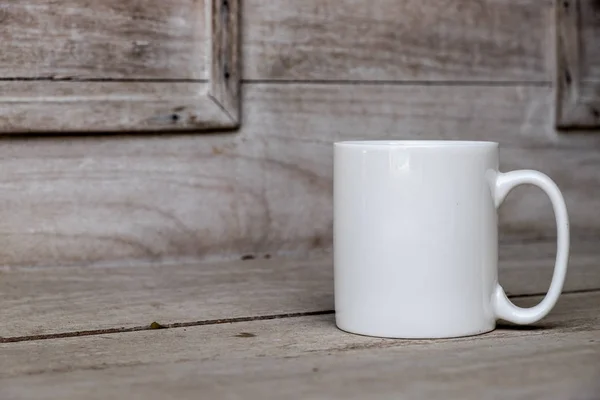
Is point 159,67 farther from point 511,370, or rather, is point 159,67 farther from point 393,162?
point 511,370

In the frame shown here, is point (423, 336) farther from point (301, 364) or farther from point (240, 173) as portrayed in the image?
point (240, 173)

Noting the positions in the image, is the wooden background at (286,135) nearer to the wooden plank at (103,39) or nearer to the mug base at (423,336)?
the wooden plank at (103,39)

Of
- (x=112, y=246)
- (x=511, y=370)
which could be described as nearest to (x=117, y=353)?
(x=511, y=370)

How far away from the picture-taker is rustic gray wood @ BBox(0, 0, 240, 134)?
0.92 metres

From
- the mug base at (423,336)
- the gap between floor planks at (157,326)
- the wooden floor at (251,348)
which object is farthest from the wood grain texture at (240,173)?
the mug base at (423,336)

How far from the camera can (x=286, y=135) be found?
102 centimetres

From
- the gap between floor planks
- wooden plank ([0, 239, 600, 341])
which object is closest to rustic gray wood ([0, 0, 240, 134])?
wooden plank ([0, 239, 600, 341])

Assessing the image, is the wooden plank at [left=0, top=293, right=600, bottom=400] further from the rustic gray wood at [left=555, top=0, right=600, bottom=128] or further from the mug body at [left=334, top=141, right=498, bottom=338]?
the rustic gray wood at [left=555, top=0, right=600, bottom=128]

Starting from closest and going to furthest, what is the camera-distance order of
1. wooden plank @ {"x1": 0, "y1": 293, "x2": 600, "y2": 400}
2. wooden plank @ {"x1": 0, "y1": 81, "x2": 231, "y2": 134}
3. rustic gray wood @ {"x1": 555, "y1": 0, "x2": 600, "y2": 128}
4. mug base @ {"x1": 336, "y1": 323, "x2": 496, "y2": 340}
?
1. wooden plank @ {"x1": 0, "y1": 293, "x2": 600, "y2": 400}
2. mug base @ {"x1": 336, "y1": 323, "x2": 496, "y2": 340}
3. wooden plank @ {"x1": 0, "y1": 81, "x2": 231, "y2": 134}
4. rustic gray wood @ {"x1": 555, "y1": 0, "x2": 600, "y2": 128}

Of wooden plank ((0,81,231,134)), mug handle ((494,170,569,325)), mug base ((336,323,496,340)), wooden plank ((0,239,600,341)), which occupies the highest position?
wooden plank ((0,81,231,134))

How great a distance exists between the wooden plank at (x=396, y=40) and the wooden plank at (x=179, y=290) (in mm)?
230

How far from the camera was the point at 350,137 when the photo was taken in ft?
3.43

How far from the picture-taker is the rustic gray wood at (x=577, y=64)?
112cm

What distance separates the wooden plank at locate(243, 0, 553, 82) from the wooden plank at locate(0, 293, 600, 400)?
0.44 meters
